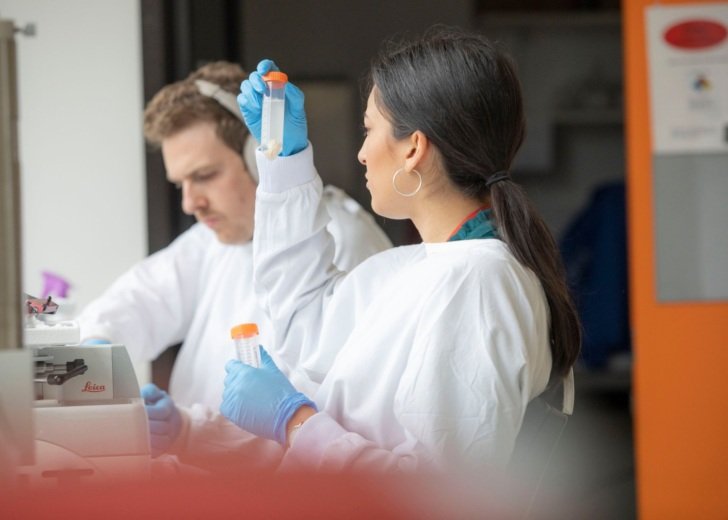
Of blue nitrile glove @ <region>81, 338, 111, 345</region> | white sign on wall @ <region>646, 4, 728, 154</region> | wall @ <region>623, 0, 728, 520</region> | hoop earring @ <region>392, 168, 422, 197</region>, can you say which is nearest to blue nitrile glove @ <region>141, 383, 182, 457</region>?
blue nitrile glove @ <region>81, 338, 111, 345</region>

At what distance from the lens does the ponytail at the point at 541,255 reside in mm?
1424

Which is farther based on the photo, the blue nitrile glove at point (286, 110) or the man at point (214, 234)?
Answer: the man at point (214, 234)

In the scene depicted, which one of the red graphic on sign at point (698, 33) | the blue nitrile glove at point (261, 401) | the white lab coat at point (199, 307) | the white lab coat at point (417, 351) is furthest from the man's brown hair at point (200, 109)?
the red graphic on sign at point (698, 33)

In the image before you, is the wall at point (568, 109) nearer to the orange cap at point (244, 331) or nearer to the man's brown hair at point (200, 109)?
the man's brown hair at point (200, 109)

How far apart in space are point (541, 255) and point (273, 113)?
0.47 meters

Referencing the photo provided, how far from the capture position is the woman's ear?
144cm

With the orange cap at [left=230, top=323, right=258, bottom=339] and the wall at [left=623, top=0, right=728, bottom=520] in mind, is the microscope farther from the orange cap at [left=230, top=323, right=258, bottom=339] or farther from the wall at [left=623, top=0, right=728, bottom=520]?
the wall at [left=623, top=0, right=728, bottom=520]

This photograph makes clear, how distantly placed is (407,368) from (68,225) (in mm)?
1466

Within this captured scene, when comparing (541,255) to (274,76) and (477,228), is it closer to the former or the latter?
(477,228)

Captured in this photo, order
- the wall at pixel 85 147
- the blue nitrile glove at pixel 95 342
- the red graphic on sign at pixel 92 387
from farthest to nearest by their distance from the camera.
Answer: the wall at pixel 85 147 → the blue nitrile glove at pixel 95 342 → the red graphic on sign at pixel 92 387

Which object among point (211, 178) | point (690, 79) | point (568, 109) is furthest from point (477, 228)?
point (568, 109)

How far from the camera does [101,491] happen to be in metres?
0.96

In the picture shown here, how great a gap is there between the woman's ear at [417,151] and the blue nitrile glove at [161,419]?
0.72 meters

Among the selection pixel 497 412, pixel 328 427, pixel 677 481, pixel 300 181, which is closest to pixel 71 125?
pixel 300 181
